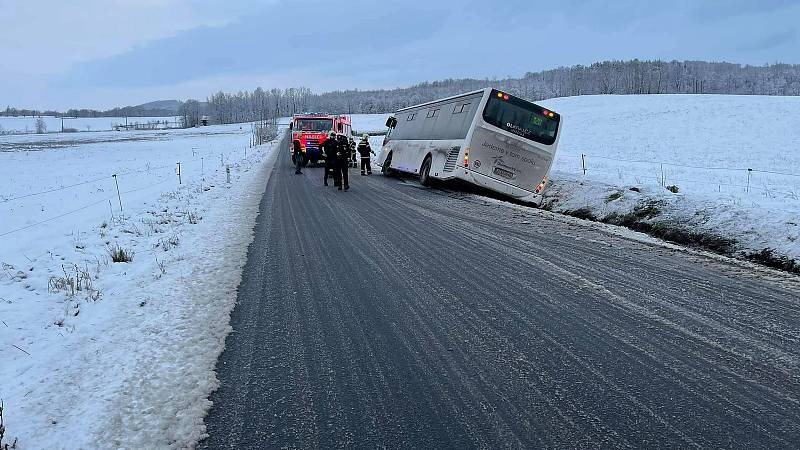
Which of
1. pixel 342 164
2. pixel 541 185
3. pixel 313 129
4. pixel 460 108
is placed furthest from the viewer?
pixel 313 129

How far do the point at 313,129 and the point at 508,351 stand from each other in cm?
2538

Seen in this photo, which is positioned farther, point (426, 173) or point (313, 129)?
point (313, 129)

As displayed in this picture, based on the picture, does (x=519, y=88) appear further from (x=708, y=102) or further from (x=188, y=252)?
(x=188, y=252)

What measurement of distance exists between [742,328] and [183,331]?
199 inches

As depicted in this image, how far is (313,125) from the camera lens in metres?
28.0

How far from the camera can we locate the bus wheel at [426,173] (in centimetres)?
Answer: 1883

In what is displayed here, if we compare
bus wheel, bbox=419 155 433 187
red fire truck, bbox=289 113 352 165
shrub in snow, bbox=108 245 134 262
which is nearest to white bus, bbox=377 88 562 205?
bus wheel, bbox=419 155 433 187

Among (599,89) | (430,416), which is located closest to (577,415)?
(430,416)

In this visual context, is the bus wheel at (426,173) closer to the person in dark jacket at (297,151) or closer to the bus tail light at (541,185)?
the bus tail light at (541,185)

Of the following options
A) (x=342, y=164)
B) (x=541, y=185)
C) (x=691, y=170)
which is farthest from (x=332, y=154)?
(x=691, y=170)

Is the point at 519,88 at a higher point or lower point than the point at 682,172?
higher

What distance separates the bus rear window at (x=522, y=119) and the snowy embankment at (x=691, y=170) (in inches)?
63.0

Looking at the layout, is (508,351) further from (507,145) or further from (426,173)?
(426,173)

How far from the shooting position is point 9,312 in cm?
522
